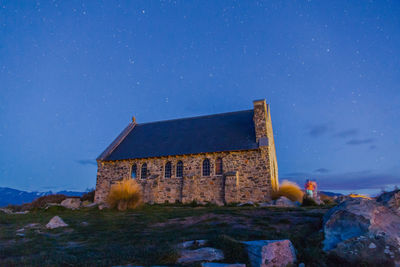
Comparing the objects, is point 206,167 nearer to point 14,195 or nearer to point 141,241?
point 141,241

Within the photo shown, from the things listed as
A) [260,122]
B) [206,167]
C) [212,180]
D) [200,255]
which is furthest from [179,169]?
[200,255]

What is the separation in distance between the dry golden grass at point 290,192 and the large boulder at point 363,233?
12.6 meters

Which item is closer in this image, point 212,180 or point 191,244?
point 191,244

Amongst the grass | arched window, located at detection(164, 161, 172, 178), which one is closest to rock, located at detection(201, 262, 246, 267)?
the grass

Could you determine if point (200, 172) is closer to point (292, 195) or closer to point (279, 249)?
point (292, 195)

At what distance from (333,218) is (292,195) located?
13.0 meters

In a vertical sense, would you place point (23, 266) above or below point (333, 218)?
below

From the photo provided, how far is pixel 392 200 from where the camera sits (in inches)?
275

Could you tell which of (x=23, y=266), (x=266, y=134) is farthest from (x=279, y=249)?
(x=266, y=134)

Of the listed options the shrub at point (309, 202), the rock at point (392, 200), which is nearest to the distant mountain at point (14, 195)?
the shrub at point (309, 202)

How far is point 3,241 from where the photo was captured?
9.37 meters

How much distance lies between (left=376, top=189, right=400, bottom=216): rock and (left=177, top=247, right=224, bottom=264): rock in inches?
187

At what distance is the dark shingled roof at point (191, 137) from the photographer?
73.6ft

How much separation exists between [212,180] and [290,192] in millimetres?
6161
